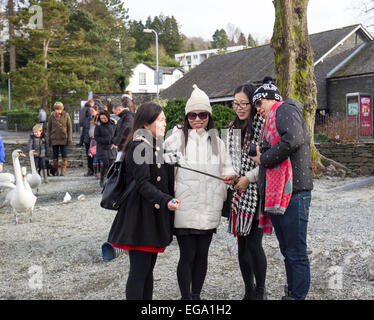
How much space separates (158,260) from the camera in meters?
5.00

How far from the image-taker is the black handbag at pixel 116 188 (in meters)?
3.05

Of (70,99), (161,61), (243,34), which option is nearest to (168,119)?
(70,99)

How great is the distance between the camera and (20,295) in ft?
13.6

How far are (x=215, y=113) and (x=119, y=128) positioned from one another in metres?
3.25

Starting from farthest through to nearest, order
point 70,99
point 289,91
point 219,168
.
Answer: point 70,99, point 289,91, point 219,168

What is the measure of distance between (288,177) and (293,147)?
23 cm

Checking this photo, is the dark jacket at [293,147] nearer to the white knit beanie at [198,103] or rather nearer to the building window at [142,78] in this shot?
the white knit beanie at [198,103]

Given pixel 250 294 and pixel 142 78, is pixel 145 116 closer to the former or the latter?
pixel 250 294

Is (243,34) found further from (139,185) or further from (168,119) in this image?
(139,185)

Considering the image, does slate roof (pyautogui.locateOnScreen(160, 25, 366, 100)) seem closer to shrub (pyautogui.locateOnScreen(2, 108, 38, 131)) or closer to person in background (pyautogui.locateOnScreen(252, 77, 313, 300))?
shrub (pyautogui.locateOnScreen(2, 108, 38, 131))

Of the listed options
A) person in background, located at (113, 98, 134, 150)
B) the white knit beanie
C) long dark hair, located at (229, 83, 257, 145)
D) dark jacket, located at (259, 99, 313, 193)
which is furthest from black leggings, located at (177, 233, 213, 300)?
person in background, located at (113, 98, 134, 150)

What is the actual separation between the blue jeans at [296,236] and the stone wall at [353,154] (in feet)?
29.9

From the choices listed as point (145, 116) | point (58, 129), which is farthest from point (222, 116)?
point (145, 116)

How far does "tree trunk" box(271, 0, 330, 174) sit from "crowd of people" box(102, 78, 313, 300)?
7.41m
